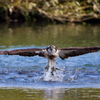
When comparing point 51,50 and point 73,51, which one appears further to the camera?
point 73,51

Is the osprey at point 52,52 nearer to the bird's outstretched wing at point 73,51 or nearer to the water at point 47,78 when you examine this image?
the bird's outstretched wing at point 73,51

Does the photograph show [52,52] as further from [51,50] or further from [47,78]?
[47,78]

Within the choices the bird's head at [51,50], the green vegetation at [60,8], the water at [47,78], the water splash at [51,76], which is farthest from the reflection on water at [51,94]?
the green vegetation at [60,8]

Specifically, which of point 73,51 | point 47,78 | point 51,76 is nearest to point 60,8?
point 73,51

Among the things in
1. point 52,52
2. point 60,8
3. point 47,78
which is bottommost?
point 47,78

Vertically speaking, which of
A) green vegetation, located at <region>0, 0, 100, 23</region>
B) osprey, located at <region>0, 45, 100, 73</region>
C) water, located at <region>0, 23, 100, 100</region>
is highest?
green vegetation, located at <region>0, 0, 100, 23</region>

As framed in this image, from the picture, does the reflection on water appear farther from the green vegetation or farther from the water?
the green vegetation

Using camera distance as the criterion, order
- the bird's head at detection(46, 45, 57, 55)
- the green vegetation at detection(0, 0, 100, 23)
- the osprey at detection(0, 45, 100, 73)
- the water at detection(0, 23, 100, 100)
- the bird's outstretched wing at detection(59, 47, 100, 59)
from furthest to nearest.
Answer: the green vegetation at detection(0, 0, 100, 23) < the bird's head at detection(46, 45, 57, 55) < the osprey at detection(0, 45, 100, 73) < the bird's outstretched wing at detection(59, 47, 100, 59) < the water at detection(0, 23, 100, 100)

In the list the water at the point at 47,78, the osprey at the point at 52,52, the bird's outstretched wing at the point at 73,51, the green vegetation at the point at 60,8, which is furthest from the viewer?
the green vegetation at the point at 60,8

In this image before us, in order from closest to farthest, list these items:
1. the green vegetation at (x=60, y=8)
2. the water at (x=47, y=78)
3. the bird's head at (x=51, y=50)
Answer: the water at (x=47, y=78) < the bird's head at (x=51, y=50) < the green vegetation at (x=60, y=8)

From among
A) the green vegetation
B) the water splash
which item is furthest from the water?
the green vegetation

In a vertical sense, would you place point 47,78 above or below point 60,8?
below

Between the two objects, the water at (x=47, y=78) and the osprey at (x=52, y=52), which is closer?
the water at (x=47, y=78)

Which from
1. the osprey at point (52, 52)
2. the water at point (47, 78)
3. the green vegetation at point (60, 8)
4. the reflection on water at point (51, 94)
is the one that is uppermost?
the green vegetation at point (60, 8)
